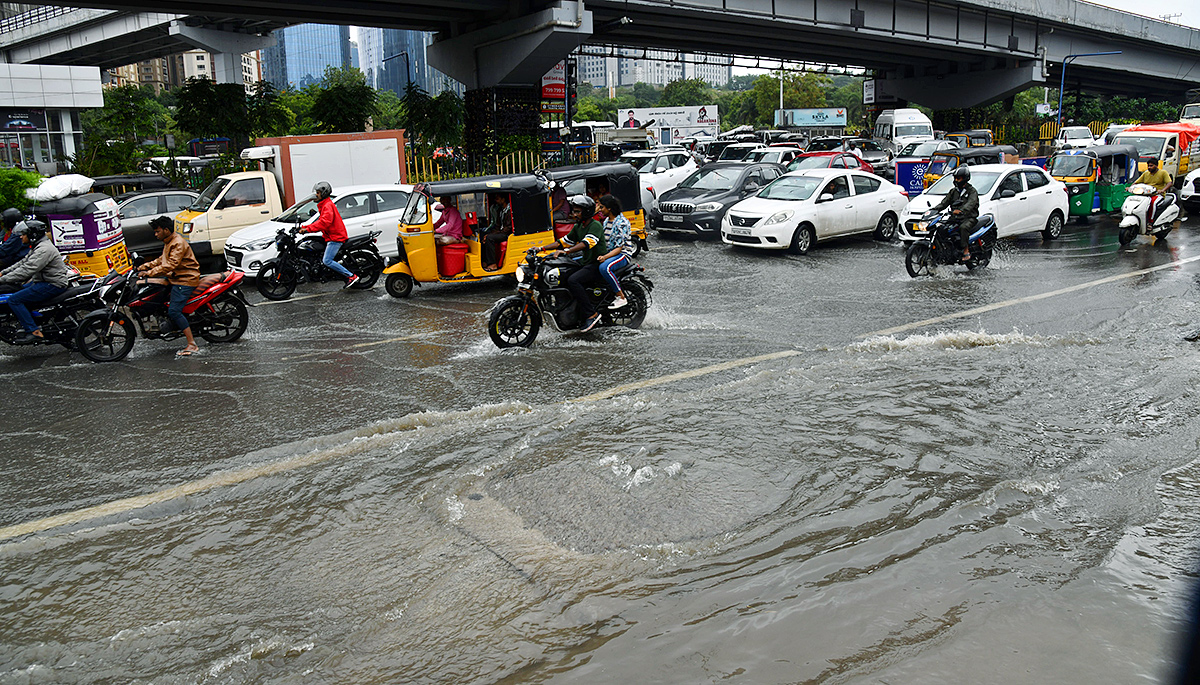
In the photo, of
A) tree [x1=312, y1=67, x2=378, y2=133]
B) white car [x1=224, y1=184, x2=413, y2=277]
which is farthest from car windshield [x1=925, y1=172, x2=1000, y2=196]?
tree [x1=312, y1=67, x2=378, y2=133]

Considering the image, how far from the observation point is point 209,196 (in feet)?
54.3

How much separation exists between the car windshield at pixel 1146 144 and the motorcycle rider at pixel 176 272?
2265 cm

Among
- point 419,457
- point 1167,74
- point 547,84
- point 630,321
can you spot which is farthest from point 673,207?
point 1167,74

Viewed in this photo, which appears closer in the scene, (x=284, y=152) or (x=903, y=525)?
(x=903, y=525)

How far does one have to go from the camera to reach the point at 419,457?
20.7 feet

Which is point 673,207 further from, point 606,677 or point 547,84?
point 547,84

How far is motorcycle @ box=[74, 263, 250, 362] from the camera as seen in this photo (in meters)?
9.57

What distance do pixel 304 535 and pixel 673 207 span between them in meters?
14.9

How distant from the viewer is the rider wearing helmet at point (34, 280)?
9531 millimetres

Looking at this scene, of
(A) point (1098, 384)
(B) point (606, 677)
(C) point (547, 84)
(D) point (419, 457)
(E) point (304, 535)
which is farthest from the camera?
(C) point (547, 84)

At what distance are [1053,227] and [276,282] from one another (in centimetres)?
1524

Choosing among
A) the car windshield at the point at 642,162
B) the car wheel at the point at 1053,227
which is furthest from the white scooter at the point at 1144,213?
the car windshield at the point at 642,162

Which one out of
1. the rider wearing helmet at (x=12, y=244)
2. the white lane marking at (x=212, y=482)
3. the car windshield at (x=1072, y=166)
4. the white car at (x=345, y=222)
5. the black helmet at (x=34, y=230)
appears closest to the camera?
the white lane marking at (x=212, y=482)

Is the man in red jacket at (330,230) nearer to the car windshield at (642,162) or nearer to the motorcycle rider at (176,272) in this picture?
the motorcycle rider at (176,272)
